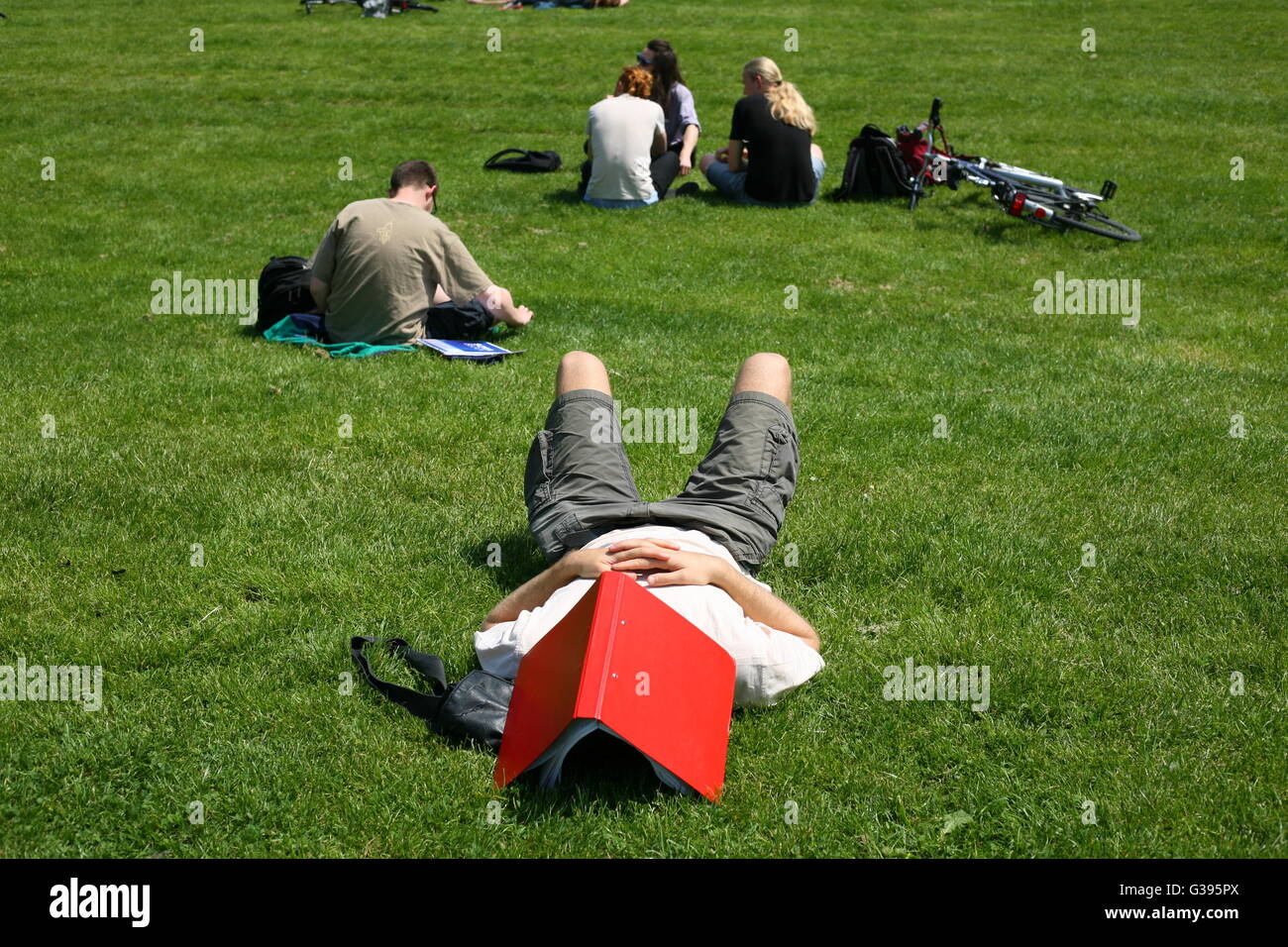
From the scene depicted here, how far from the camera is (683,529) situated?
4.64m

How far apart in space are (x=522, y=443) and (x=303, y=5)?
80.1 ft

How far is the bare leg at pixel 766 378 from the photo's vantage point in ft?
17.2

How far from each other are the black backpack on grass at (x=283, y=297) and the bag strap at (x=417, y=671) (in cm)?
510

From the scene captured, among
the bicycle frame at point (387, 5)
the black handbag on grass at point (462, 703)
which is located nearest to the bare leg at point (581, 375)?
the black handbag on grass at point (462, 703)

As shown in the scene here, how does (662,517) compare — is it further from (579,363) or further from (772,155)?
(772,155)

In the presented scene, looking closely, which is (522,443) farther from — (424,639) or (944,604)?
(944,604)

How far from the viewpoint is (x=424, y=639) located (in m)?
4.58

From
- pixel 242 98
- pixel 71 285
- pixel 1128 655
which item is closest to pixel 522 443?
pixel 1128 655

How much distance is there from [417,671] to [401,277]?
4780 millimetres

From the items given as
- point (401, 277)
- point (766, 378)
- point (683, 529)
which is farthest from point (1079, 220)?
point (683, 529)

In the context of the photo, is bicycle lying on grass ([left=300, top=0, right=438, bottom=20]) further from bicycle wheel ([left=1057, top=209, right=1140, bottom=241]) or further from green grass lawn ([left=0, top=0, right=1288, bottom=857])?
bicycle wheel ([left=1057, top=209, right=1140, bottom=241])

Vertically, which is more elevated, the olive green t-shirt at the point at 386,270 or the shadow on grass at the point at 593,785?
the olive green t-shirt at the point at 386,270

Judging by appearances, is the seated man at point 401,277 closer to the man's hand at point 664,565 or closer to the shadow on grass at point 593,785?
the man's hand at point 664,565

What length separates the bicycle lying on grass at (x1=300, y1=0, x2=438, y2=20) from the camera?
2633 cm
